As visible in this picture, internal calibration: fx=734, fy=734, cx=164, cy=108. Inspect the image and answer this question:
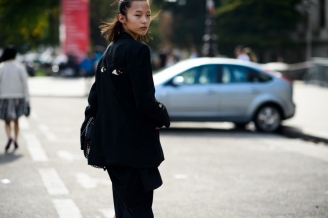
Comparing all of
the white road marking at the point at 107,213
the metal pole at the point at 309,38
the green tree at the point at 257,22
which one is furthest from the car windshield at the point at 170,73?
the metal pole at the point at 309,38

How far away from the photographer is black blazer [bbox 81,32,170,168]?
4430 mm

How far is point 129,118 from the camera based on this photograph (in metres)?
4.55

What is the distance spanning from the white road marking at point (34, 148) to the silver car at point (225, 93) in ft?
9.37

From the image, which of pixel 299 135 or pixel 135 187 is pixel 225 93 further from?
pixel 135 187

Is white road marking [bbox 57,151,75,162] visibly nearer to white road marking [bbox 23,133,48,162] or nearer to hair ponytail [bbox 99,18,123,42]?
white road marking [bbox 23,133,48,162]

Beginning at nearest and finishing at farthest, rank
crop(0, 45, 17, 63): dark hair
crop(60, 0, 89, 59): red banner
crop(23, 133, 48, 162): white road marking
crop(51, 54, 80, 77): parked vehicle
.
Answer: crop(23, 133, 48, 162): white road marking < crop(0, 45, 17, 63): dark hair < crop(60, 0, 89, 59): red banner < crop(51, 54, 80, 77): parked vehicle

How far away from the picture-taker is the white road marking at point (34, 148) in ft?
36.2

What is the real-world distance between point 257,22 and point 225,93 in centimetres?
4094

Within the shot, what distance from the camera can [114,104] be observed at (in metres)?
4.58

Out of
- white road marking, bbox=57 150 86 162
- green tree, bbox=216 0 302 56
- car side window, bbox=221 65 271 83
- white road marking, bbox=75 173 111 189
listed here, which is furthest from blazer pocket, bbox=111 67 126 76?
green tree, bbox=216 0 302 56

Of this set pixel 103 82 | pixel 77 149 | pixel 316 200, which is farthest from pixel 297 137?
pixel 103 82

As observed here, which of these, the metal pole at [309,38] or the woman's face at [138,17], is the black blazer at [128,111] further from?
the metal pole at [309,38]

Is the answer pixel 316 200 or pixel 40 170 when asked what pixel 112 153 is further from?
pixel 40 170

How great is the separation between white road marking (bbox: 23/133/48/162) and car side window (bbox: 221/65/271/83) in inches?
168
